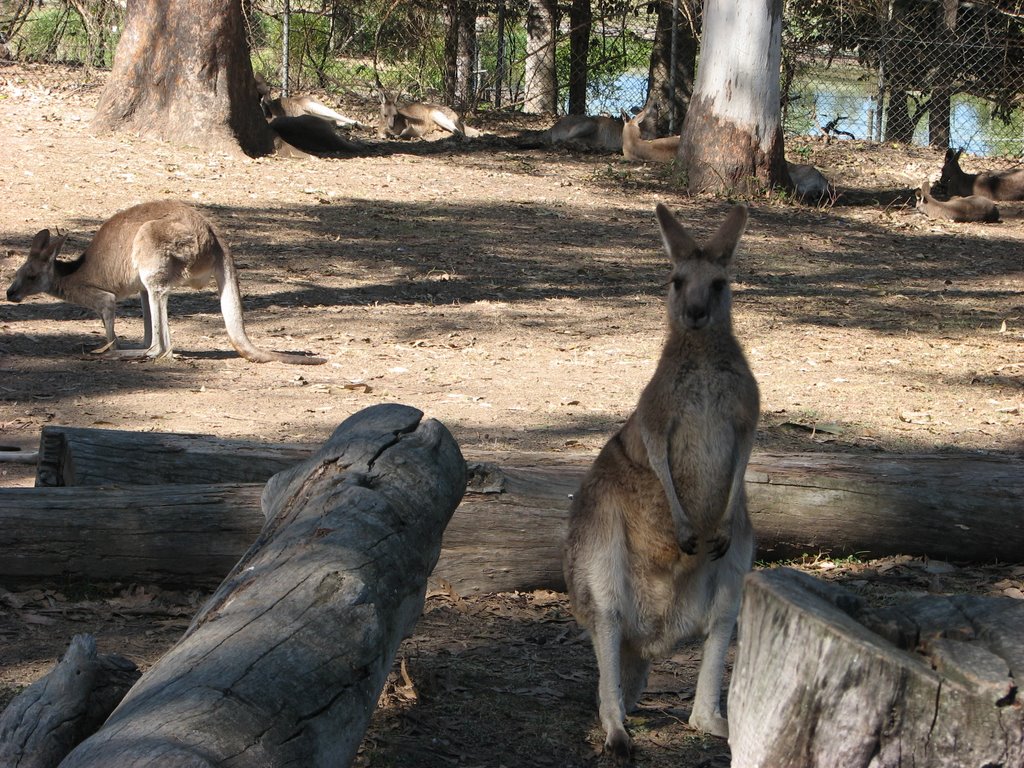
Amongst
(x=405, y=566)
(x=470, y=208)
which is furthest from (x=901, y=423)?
(x=470, y=208)

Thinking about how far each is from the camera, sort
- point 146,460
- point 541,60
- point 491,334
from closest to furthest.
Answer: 1. point 146,460
2. point 491,334
3. point 541,60

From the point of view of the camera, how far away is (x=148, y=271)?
7141 millimetres

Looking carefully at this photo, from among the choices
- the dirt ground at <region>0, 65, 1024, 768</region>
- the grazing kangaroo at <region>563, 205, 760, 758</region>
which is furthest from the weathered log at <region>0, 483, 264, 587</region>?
the grazing kangaroo at <region>563, 205, 760, 758</region>

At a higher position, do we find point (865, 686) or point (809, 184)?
point (809, 184)

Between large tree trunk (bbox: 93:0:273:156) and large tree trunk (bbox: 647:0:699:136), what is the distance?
6.25 metres

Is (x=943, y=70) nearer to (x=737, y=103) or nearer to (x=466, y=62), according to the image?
(x=737, y=103)

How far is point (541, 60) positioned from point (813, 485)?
14.9 metres

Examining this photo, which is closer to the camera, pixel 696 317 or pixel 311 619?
pixel 311 619

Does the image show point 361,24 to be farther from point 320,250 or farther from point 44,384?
point 44,384

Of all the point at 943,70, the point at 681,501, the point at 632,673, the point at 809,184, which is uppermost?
the point at 943,70

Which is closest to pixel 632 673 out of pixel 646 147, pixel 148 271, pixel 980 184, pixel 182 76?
pixel 148 271

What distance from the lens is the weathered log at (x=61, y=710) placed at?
8.09 ft

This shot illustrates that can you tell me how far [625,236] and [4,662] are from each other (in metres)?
8.54

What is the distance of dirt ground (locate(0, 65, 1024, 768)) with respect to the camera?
3.63m
